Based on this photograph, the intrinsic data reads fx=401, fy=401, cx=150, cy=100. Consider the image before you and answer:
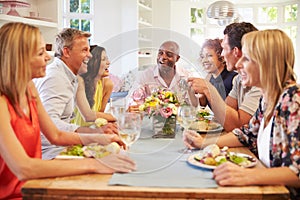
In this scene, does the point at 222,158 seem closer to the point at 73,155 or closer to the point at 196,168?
the point at 196,168

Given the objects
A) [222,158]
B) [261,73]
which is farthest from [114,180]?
[261,73]

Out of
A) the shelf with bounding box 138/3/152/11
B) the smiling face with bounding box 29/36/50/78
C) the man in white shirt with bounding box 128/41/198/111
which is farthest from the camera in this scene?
the shelf with bounding box 138/3/152/11

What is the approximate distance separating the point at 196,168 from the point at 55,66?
1499 millimetres

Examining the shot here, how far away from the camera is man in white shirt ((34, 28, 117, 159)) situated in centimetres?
232

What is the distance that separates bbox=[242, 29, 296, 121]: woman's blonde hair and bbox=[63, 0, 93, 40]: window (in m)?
4.99

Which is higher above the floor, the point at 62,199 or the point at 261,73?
the point at 261,73

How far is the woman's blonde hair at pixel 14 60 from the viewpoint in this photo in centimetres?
152

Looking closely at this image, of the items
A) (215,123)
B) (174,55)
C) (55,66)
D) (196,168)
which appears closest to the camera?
(196,168)

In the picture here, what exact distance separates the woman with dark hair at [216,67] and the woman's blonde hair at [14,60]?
1854 millimetres

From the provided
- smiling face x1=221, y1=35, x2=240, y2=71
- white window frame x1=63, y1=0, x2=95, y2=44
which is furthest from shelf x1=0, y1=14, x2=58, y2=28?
white window frame x1=63, y1=0, x2=95, y2=44

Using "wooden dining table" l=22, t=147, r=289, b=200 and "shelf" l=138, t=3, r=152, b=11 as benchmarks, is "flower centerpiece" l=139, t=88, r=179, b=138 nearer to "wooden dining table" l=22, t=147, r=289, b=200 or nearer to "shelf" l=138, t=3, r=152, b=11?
"wooden dining table" l=22, t=147, r=289, b=200

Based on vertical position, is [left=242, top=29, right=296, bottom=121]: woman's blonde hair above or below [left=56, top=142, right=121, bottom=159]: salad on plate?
above

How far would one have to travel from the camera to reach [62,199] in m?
1.22

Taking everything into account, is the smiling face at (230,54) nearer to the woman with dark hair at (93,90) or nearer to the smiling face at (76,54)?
the woman with dark hair at (93,90)
